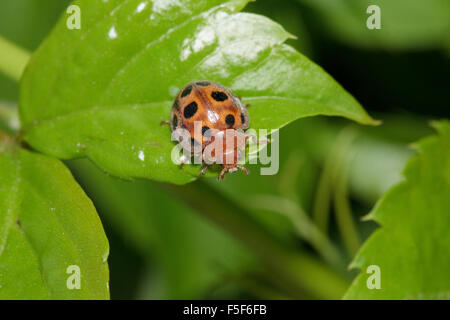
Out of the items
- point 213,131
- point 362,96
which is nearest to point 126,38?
point 213,131

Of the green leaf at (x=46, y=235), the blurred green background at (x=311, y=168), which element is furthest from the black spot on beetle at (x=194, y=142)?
the blurred green background at (x=311, y=168)

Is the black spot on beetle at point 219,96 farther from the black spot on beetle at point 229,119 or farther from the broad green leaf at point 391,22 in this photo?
the broad green leaf at point 391,22

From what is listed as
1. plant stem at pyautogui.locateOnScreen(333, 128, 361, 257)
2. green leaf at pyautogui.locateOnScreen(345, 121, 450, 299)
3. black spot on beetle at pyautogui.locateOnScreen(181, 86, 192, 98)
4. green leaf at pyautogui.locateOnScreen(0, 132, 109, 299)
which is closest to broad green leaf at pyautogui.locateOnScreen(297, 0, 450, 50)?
plant stem at pyautogui.locateOnScreen(333, 128, 361, 257)

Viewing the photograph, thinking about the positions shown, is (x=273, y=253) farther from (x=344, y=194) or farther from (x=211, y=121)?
(x=344, y=194)

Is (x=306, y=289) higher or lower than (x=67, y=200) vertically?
lower

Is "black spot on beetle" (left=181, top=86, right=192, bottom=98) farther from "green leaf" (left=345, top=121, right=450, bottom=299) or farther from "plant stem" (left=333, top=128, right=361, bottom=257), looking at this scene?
"plant stem" (left=333, top=128, right=361, bottom=257)

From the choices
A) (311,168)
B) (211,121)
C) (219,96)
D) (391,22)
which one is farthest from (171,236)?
(391,22)
